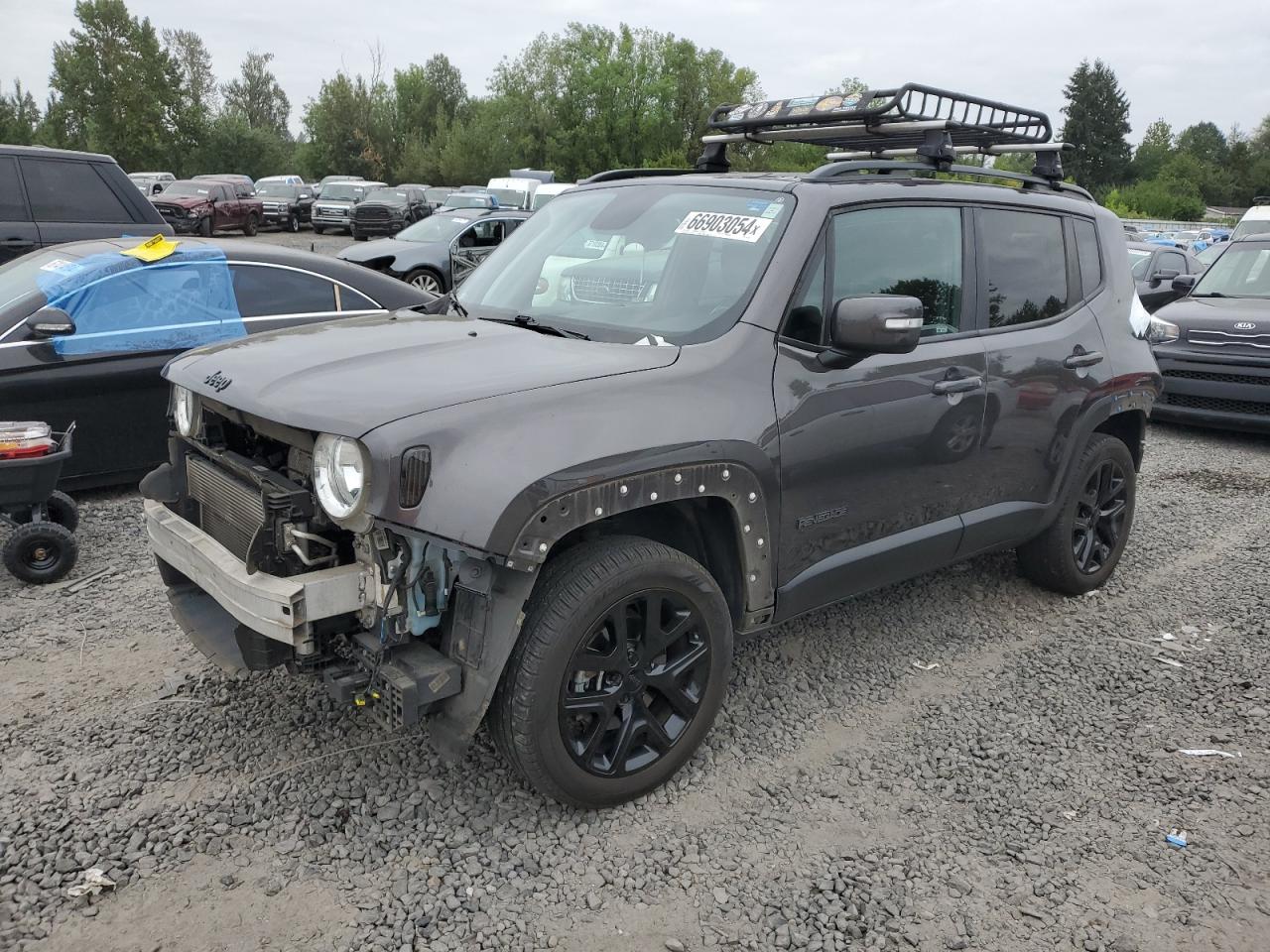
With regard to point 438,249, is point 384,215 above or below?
below

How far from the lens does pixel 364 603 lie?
2826 millimetres

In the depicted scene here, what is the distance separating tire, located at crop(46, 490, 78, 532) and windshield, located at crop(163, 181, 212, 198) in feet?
84.1

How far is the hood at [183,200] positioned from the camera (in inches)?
989

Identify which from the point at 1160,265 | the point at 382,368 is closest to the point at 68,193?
the point at 382,368

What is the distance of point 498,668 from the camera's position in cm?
274

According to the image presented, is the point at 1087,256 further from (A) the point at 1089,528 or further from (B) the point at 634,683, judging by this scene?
(B) the point at 634,683

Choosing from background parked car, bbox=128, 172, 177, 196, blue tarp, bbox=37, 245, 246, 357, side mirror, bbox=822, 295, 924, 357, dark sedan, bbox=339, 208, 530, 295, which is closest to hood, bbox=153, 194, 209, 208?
background parked car, bbox=128, 172, 177, 196

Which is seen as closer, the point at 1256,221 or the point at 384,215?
the point at 1256,221

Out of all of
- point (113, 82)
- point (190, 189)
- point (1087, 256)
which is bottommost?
point (190, 189)

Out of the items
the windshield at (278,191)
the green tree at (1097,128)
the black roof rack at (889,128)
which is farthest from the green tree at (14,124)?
the green tree at (1097,128)

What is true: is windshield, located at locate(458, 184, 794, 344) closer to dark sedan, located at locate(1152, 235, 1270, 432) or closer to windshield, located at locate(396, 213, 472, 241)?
dark sedan, located at locate(1152, 235, 1270, 432)

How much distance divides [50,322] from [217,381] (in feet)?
9.40

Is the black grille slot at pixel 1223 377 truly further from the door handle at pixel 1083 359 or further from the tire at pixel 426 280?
the tire at pixel 426 280

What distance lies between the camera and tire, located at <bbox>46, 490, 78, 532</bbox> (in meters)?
5.16
